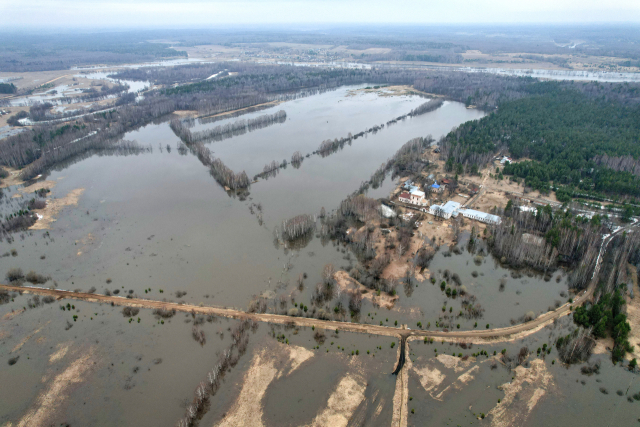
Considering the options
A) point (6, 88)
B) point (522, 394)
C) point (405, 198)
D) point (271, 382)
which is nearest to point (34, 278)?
point (271, 382)

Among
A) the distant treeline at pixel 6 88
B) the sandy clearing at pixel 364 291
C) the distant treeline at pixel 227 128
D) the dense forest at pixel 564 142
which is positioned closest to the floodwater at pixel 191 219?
→ the sandy clearing at pixel 364 291

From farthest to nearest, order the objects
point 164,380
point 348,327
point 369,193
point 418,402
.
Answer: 1. point 369,193
2. point 348,327
3. point 164,380
4. point 418,402

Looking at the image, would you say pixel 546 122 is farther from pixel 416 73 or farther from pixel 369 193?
pixel 416 73

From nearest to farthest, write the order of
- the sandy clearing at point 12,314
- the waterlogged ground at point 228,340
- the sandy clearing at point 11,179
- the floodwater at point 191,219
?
the waterlogged ground at point 228,340 → the sandy clearing at point 12,314 → the floodwater at point 191,219 → the sandy clearing at point 11,179

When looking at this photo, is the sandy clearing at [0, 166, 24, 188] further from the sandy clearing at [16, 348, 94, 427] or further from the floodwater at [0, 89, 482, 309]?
the sandy clearing at [16, 348, 94, 427]

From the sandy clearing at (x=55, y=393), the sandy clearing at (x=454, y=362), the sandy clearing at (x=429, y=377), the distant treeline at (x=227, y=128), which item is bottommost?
the sandy clearing at (x=55, y=393)

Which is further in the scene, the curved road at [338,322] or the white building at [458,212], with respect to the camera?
the white building at [458,212]

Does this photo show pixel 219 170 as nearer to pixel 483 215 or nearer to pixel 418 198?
pixel 418 198

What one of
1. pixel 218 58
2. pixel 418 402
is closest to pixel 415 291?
pixel 418 402

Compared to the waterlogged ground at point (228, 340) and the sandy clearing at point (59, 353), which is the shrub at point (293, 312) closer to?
the waterlogged ground at point (228, 340)
